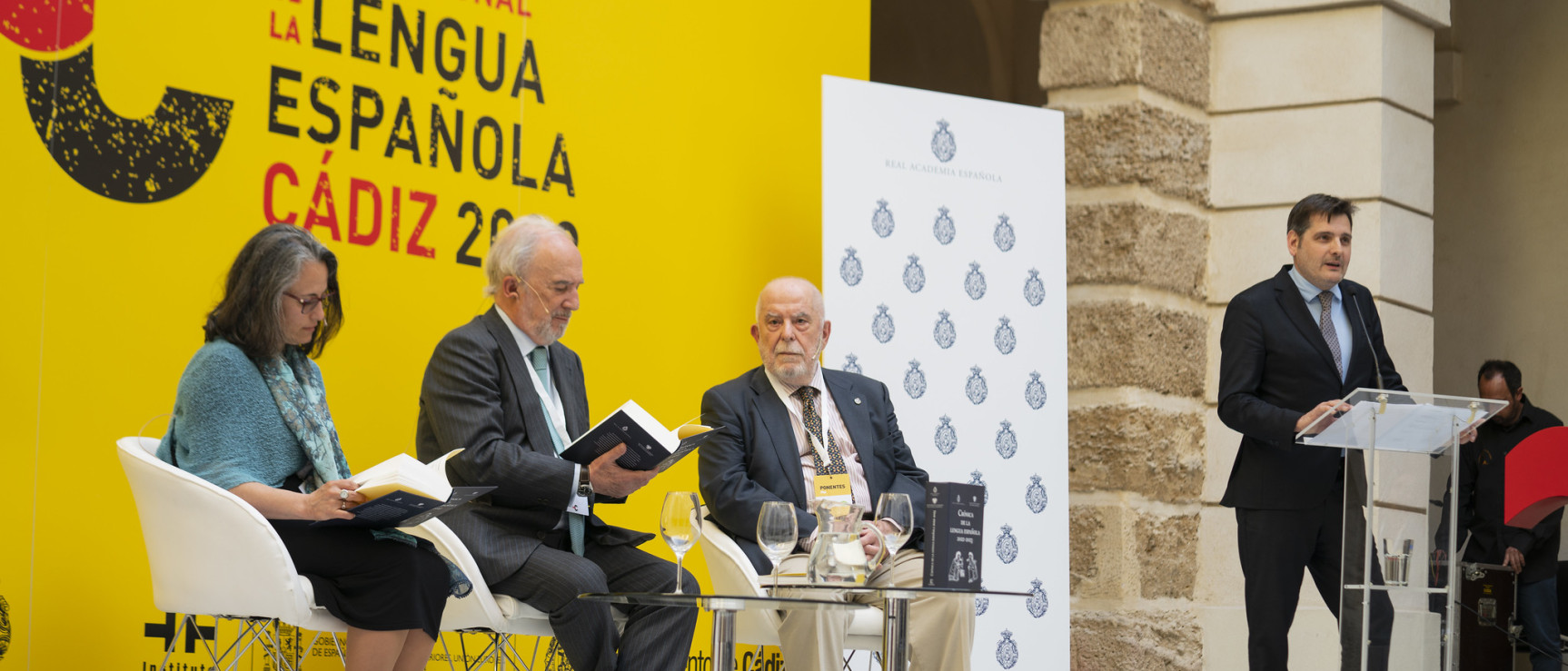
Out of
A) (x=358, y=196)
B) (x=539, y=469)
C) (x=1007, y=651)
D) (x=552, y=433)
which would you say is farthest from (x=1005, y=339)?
(x=539, y=469)

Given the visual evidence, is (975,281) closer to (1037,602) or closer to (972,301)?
(972,301)

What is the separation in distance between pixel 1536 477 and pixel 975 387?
87.7 inches

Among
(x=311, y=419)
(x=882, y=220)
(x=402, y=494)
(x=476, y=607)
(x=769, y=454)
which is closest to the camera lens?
(x=402, y=494)

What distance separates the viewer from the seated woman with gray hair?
321 centimetres

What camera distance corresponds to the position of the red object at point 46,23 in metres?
3.68

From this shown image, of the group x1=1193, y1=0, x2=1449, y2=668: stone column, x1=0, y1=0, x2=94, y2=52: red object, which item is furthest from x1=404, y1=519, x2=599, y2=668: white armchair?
x1=1193, y1=0, x2=1449, y2=668: stone column

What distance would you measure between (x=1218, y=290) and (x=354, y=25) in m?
3.78

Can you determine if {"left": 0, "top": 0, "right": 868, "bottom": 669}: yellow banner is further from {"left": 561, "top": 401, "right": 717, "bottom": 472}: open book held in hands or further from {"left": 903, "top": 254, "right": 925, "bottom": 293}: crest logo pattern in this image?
{"left": 561, "top": 401, "right": 717, "bottom": 472}: open book held in hands

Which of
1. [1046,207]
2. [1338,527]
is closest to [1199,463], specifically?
[1046,207]

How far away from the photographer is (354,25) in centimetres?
441

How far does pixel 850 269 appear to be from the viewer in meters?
5.30

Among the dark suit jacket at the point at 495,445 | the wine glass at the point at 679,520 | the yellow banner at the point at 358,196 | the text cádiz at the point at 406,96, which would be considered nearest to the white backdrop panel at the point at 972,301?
the yellow banner at the point at 358,196

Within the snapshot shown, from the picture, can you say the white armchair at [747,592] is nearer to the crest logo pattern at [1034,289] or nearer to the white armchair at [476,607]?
the white armchair at [476,607]

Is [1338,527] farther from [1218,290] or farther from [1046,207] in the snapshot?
[1218,290]
